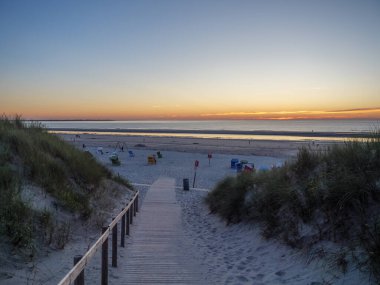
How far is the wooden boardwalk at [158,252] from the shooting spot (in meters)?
5.61

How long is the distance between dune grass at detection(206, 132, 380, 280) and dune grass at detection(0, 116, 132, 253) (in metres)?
4.23

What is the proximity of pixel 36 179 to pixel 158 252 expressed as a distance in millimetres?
3438

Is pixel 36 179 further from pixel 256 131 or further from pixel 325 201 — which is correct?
pixel 256 131

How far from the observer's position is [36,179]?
26.2 feet

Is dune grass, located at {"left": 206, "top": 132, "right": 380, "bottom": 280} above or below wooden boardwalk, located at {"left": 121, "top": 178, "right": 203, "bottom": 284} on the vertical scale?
above

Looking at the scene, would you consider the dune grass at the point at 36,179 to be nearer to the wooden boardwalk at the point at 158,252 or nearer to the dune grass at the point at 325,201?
the wooden boardwalk at the point at 158,252

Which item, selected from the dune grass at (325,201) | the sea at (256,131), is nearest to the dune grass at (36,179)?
the dune grass at (325,201)

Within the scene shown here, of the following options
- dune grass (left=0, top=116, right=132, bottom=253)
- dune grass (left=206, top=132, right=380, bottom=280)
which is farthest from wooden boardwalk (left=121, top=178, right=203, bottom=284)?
dune grass (left=206, top=132, right=380, bottom=280)

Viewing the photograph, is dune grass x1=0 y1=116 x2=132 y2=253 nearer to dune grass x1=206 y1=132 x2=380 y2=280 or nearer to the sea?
dune grass x1=206 y1=132 x2=380 y2=280

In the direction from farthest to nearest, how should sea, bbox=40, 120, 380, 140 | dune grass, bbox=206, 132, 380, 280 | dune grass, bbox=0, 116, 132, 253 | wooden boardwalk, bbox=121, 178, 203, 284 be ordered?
sea, bbox=40, 120, 380, 140, dune grass, bbox=0, 116, 132, 253, wooden boardwalk, bbox=121, 178, 203, 284, dune grass, bbox=206, 132, 380, 280

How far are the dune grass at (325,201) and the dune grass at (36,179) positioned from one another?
423cm

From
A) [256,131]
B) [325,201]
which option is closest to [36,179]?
[325,201]

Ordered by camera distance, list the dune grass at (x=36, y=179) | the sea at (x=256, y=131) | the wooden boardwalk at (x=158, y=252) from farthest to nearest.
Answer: the sea at (x=256, y=131)
the dune grass at (x=36, y=179)
the wooden boardwalk at (x=158, y=252)

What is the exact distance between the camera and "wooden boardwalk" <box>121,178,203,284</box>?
5605mm
